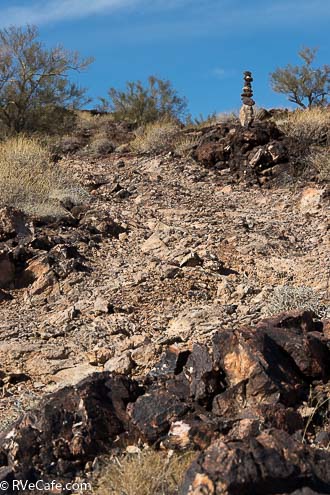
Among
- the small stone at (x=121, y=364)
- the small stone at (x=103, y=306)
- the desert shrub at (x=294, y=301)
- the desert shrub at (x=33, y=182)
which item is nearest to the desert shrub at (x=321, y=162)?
the desert shrub at (x=33, y=182)

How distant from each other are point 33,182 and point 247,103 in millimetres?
5423

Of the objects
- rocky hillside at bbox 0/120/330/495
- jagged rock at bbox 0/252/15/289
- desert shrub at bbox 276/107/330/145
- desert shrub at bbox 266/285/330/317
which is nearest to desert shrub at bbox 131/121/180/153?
rocky hillside at bbox 0/120/330/495

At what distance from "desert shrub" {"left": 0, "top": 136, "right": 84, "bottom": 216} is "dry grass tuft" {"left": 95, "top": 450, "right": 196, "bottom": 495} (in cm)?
591

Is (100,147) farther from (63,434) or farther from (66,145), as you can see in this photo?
(63,434)

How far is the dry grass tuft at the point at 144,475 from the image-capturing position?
10.6 feet

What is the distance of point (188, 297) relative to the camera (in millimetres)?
6688

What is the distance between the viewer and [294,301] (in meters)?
6.12

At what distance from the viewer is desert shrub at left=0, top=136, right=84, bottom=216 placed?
9312mm

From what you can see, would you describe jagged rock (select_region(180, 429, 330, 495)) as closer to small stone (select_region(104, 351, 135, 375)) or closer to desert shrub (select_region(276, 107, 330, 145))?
small stone (select_region(104, 351, 135, 375))

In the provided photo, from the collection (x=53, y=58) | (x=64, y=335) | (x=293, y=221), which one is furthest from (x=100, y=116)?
(x=64, y=335)

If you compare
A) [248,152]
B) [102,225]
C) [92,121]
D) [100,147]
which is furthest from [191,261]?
[92,121]

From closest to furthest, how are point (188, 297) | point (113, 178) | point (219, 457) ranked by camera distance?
point (219, 457), point (188, 297), point (113, 178)

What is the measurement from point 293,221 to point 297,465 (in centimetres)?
655

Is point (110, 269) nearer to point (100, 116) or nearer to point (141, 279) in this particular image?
point (141, 279)
